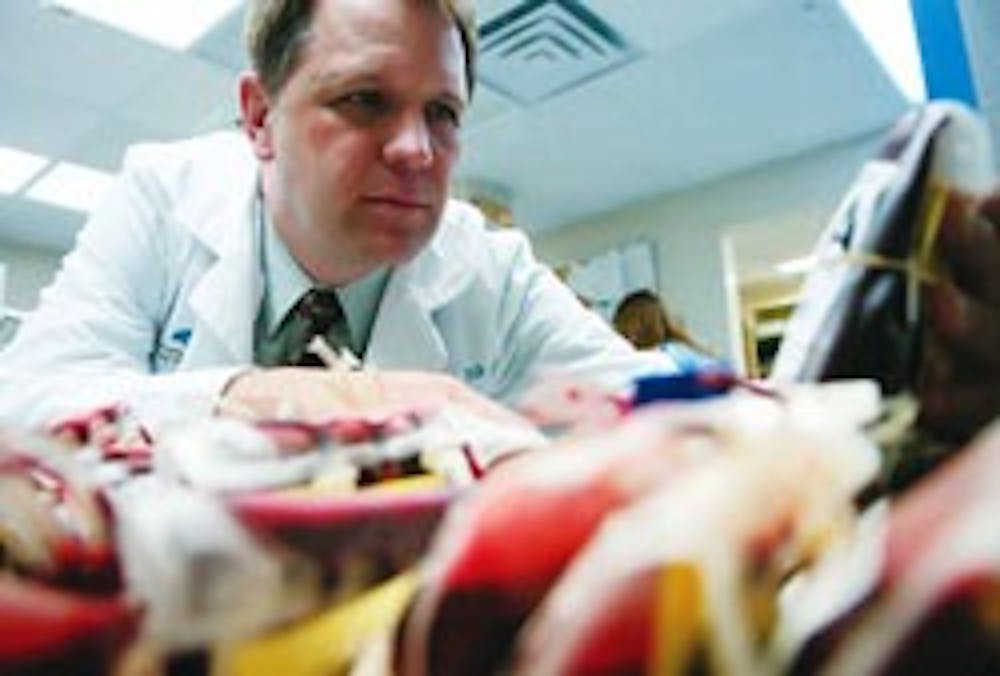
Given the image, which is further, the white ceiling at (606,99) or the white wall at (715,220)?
the white wall at (715,220)

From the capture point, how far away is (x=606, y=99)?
3.51 m

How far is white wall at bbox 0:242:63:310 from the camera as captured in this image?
16.2ft

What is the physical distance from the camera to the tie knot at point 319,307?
1048mm

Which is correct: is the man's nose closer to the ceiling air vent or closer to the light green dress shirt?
the light green dress shirt

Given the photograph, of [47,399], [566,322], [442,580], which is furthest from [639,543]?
[566,322]

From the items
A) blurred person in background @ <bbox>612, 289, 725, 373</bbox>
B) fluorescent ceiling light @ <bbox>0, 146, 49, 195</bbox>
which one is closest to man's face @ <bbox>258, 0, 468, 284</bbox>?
blurred person in background @ <bbox>612, 289, 725, 373</bbox>

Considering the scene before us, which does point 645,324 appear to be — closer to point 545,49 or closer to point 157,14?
point 545,49

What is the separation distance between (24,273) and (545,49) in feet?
11.4

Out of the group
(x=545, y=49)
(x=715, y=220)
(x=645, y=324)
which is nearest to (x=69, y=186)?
(x=545, y=49)

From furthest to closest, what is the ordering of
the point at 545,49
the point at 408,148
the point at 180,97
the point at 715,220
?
the point at 715,220, the point at 180,97, the point at 545,49, the point at 408,148

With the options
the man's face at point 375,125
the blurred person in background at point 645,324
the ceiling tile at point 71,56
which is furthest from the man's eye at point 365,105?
the ceiling tile at point 71,56

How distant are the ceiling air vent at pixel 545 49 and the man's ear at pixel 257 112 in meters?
1.83

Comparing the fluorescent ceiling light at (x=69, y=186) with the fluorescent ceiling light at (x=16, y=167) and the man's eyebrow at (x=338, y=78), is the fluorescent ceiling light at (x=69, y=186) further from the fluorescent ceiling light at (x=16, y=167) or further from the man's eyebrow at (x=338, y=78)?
the man's eyebrow at (x=338, y=78)

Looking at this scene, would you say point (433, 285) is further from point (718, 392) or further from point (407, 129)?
point (718, 392)
